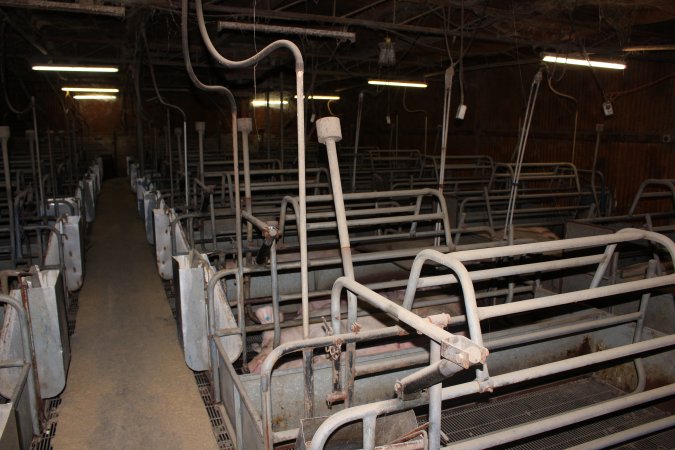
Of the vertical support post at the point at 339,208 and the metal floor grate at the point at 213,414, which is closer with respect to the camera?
the vertical support post at the point at 339,208

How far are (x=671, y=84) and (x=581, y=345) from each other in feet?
20.9

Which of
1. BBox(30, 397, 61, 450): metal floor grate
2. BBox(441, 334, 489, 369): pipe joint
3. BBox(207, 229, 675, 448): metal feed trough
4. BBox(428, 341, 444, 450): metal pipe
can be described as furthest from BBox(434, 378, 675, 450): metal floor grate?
BBox(30, 397, 61, 450): metal floor grate

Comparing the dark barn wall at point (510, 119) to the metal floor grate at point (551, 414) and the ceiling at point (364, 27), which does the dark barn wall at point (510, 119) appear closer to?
the ceiling at point (364, 27)

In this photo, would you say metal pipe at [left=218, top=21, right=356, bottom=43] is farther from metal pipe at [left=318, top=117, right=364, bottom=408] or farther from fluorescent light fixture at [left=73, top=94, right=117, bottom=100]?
fluorescent light fixture at [left=73, top=94, right=117, bottom=100]

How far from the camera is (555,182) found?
9.04 m

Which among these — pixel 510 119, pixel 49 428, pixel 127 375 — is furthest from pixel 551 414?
pixel 510 119

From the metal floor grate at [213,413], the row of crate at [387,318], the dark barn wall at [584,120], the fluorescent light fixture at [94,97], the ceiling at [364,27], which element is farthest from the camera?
the fluorescent light fixture at [94,97]

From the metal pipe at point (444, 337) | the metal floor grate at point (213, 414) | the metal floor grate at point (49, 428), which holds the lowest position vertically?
the metal floor grate at point (213, 414)

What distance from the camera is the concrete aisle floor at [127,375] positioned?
10.3 feet

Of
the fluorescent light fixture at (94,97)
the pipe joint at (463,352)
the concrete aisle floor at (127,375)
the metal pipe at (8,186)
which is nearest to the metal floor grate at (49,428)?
the concrete aisle floor at (127,375)

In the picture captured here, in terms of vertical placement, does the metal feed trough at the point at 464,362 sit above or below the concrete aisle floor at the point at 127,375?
above

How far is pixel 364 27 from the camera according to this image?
22.4 feet

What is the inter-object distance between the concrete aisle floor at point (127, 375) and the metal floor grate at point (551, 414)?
1600mm

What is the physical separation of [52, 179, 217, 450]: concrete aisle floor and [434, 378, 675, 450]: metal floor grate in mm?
1600
